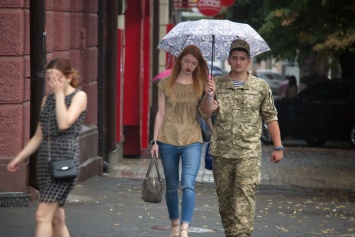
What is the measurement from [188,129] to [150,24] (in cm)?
1555

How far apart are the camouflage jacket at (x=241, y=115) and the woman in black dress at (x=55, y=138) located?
1.75 m

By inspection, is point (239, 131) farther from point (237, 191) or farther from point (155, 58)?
point (155, 58)

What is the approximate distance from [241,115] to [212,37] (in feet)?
5.01

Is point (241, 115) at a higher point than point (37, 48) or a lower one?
Answer: lower

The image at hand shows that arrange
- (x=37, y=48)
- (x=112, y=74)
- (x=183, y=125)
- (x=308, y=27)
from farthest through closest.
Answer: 1. (x=308, y=27)
2. (x=112, y=74)
3. (x=37, y=48)
4. (x=183, y=125)

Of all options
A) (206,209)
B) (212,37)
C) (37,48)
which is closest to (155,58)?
(206,209)

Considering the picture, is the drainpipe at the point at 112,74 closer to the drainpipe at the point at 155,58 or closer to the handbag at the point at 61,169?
the drainpipe at the point at 155,58

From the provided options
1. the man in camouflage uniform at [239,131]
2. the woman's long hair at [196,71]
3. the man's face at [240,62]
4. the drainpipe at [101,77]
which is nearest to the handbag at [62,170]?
the man in camouflage uniform at [239,131]

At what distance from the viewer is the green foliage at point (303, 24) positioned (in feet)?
71.8

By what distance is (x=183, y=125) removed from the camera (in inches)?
403

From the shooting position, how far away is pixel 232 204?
9.80 m

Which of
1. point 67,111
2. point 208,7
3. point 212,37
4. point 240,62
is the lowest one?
point 67,111

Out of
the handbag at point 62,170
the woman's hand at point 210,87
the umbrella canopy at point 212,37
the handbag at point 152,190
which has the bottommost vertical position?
the handbag at point 152,190

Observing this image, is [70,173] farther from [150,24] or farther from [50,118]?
[150,24]
